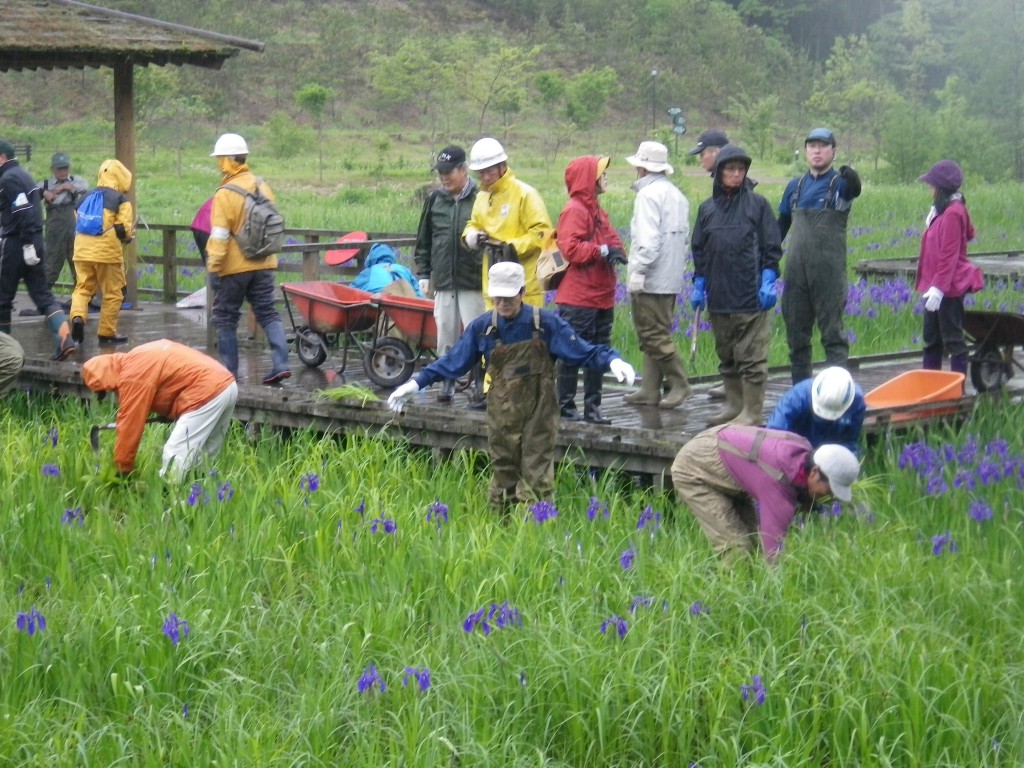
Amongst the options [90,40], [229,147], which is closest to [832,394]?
[229,147]

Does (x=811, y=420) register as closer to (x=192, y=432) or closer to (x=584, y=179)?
(x=584, y=179)

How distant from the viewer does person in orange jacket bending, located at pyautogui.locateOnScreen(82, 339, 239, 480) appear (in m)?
7.72

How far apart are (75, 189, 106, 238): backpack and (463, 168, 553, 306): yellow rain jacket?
409 centimetres

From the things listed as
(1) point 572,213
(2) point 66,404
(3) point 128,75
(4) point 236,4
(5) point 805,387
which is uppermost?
(4) point 236,4

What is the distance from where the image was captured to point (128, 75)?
13750 mm

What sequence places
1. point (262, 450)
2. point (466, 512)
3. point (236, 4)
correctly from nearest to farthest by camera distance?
point (466, 512), point (262, 450), point (236, 4)

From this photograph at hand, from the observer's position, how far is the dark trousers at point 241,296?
991 cm

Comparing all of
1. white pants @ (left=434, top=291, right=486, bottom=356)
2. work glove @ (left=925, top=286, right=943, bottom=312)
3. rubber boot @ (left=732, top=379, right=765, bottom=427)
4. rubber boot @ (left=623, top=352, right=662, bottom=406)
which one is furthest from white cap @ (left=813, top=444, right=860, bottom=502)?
work glove @ (left=925, top=286, right=943, bottom=312)

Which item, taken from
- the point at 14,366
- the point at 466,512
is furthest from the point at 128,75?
the point at 466,512

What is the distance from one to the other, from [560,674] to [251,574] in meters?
1.85

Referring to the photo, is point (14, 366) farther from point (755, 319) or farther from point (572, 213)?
point (755, 319)

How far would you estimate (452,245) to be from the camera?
910 cm

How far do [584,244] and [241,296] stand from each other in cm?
263

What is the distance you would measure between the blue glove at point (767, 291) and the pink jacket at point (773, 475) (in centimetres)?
214
